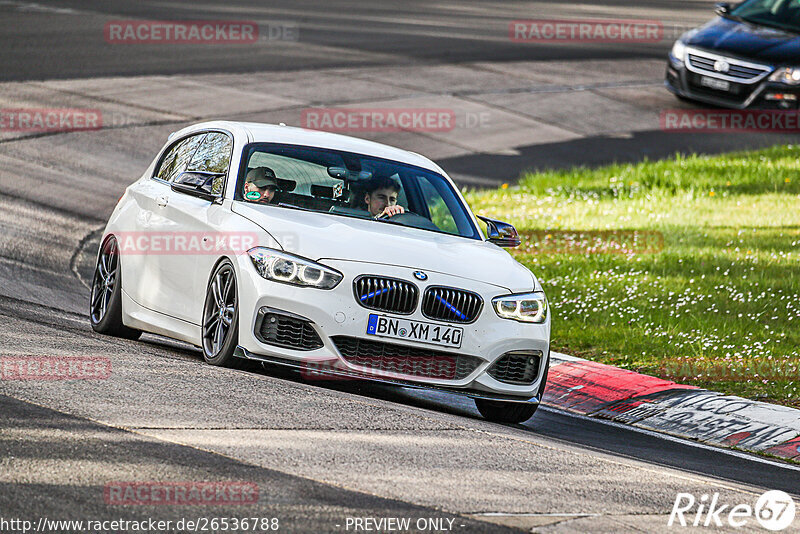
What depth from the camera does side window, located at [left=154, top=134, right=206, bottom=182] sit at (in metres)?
10.0

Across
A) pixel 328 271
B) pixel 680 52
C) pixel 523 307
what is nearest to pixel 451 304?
pixel 523 307

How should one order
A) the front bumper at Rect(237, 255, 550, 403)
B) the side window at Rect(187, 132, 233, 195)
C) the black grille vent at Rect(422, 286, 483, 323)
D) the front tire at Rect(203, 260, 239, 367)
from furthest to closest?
the side window at Rect(187, 132, 233, 195)
the front tire at Rect(203, 260, 239, 367)
the black grille vent at Rect(422, 286, 483, 323)
the front bumper at Rect(237, 255, 550, 403)

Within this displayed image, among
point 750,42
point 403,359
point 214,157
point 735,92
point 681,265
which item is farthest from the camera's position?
point 750,42

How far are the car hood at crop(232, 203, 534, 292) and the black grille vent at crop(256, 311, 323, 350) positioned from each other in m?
0.40

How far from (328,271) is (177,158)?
2.71m

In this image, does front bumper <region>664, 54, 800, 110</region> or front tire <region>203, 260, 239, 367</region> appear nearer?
front tire <region>203, 260, 239, 367</region>

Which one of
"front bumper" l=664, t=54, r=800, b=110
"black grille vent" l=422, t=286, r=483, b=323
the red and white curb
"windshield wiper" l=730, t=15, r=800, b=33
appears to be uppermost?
"windshield wiper" l=730, t=15, r=800, b=33

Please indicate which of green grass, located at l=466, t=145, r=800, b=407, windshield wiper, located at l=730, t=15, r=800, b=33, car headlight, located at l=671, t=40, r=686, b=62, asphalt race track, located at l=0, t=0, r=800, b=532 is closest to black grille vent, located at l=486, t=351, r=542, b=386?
asphalt race track, located at l=0, t=0, r=800, b=532

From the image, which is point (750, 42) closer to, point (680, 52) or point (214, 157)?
point (680, 52)

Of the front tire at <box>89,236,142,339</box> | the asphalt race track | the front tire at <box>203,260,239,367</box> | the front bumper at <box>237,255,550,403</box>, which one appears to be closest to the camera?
the asphalt race track

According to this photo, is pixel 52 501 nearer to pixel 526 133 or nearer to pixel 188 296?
pixel 188 296

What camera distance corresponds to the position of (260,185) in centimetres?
905

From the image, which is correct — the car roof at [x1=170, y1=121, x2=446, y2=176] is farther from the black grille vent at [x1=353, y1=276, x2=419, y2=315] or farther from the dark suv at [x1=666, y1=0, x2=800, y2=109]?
the dark suv at [x1=666, y1=0, x2=800, y2=109]

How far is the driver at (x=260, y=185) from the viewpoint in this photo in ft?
29.4
